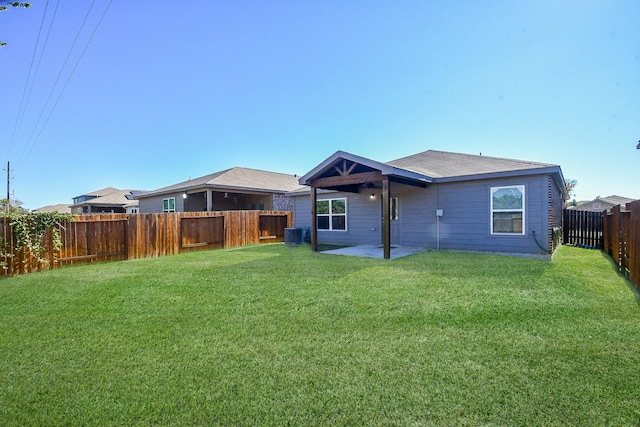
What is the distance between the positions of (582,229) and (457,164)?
580 centimetres

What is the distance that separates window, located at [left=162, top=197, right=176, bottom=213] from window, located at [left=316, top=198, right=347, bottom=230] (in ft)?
32.7

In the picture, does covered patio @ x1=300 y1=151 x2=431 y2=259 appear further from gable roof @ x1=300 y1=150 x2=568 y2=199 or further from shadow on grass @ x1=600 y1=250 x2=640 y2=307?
shadow on grass @ x1=600 y1=250 x2=640 y2=307

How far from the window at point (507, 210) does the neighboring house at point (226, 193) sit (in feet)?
33.8

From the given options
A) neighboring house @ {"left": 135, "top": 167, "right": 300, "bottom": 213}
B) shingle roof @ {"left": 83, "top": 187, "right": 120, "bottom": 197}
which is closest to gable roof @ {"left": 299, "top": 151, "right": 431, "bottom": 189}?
neighboring house @ {"left": 135, "top": 167, "right": 300, "bottom": 213}

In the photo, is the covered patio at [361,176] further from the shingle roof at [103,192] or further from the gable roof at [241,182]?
the shingle roof at [103,192]

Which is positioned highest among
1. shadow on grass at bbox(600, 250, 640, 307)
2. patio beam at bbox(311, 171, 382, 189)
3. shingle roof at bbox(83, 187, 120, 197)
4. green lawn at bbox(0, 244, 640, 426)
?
shingle roof at bbox(83, 187, 120, 197)

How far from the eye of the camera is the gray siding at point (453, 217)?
27.5ft

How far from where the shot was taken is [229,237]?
40.7 feet

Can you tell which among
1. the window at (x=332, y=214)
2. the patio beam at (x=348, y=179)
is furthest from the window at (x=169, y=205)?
the patio beam at (x=348, y=179)

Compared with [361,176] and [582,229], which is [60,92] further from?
[582,229]

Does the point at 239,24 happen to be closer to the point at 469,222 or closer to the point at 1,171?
A: the point at 469,222

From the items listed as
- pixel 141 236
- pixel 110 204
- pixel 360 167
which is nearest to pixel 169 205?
pixel 141 236

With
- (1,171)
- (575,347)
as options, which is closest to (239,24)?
(575,347)

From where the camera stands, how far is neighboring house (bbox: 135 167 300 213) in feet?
52.8
